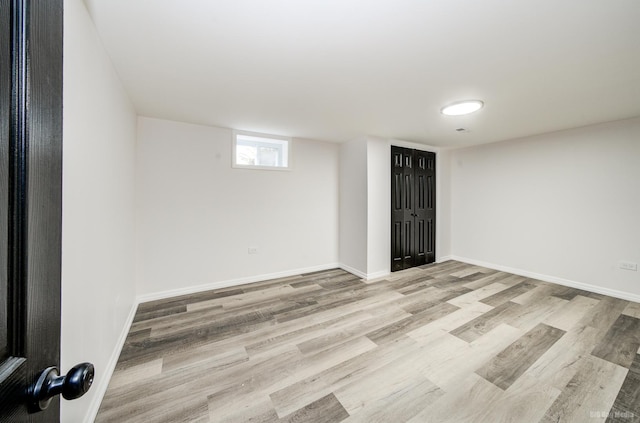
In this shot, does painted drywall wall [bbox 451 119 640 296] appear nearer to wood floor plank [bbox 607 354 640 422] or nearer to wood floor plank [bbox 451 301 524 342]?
wood floor plank [bbox 451 301 524 342]

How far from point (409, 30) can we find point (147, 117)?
309 centimetres

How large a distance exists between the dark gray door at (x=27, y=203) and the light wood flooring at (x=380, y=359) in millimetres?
1393

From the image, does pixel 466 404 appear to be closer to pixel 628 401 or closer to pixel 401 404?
pixel 401 404

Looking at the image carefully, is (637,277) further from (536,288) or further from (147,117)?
(147,117)

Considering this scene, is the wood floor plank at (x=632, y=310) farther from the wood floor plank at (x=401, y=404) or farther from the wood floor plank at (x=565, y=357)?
the wood floor plank at (x=401, y=404)

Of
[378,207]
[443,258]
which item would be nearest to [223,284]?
[378,207]

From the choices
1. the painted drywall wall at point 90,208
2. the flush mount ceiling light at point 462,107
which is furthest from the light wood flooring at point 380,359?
the flush mount ceiling light at point 462,107

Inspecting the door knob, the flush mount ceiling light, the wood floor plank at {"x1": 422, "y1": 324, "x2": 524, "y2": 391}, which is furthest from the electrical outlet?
the door knob

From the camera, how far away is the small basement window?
3594mm

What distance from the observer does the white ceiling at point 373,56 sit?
4.48 feet

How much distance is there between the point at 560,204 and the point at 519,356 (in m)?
2.83

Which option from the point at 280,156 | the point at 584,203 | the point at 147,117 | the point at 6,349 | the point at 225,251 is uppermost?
the point at 147,117

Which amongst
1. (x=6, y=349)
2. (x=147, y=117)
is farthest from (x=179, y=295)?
(x=6, y=349)

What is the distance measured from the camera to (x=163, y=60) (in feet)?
5.98
